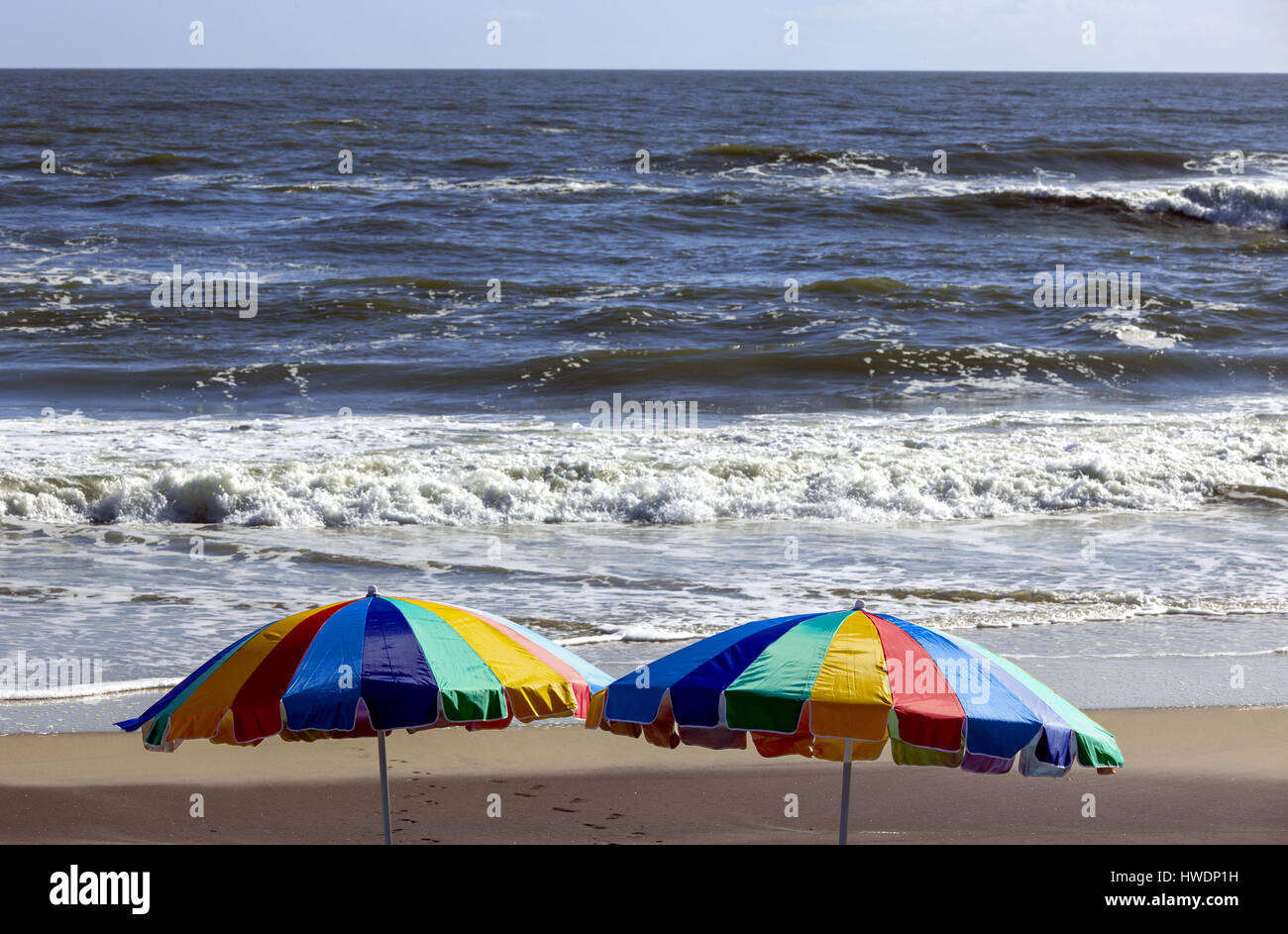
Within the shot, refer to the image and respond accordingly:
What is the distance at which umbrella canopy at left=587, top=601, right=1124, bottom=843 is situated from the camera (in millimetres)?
4203

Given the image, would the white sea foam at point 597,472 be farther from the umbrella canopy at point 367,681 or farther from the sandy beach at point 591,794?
the umbrella canopy at point 367,681

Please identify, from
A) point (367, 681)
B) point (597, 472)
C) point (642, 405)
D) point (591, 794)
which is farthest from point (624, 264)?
point (367, 681)

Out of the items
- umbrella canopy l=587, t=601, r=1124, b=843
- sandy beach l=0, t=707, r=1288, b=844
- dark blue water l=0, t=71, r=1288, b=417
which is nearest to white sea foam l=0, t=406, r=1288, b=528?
dark blue water l=0, t=71, r=1288, b=417

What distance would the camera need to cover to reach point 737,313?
22141mm

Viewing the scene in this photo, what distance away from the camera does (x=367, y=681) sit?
14.5 ft

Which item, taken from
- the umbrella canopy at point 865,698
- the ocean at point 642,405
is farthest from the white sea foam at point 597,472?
the umbrella canopy at point 865,698

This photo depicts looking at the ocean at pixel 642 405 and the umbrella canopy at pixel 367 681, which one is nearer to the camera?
the umbrella canopy at pixel 367 681

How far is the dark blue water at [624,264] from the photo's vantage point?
60.5 ft

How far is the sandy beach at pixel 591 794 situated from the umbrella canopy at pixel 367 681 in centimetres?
146

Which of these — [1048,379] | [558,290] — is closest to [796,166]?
[558,290]

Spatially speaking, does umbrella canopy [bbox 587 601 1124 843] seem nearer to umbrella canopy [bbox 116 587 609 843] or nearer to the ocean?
umbrella canopy [bbox 116 587 609 843]

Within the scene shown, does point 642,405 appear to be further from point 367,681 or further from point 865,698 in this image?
point 865,698

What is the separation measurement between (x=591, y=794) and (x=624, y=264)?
65.8 ft
